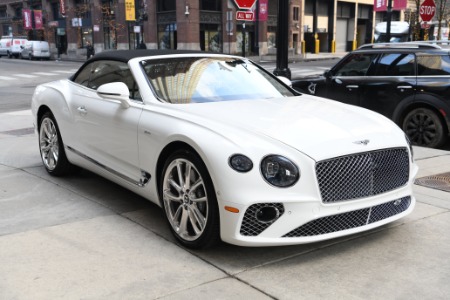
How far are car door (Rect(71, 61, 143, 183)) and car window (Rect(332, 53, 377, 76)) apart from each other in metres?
5.09

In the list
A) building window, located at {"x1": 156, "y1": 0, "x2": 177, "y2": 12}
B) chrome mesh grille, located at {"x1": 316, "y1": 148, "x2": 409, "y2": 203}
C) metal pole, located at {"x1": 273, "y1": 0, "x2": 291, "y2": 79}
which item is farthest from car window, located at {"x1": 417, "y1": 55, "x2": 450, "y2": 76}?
building window, located at {"x1": 156, "y1": 0, "x2": 177, "y2": 12}

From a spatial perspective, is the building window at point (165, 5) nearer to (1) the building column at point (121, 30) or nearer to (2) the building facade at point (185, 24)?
(2) the building facade at point (185, 24)

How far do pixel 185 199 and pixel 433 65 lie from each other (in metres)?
5.74

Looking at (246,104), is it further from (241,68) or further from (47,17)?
(47,17)

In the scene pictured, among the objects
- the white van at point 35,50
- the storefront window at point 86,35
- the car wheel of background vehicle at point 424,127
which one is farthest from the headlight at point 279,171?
the storefront window at point 86,35

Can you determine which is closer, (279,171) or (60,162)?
(279,171)

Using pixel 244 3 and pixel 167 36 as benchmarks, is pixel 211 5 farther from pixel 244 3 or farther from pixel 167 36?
pixel 244 3

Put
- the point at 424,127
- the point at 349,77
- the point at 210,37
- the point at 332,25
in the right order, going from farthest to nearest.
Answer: the point at 332,25, the point at 210,37, the point at 349,77, the point at 424,127

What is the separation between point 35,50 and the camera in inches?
1796

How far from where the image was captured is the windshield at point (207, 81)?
4613 millimetres

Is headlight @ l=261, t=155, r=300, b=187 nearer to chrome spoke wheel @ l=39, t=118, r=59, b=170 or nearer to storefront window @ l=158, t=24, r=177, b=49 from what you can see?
chrome spoke wheel @ l=39, t=118, r=59, b=170

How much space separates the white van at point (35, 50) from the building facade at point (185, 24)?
16.8ft

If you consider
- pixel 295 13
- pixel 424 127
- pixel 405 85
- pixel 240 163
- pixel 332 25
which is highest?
pixel 295 13

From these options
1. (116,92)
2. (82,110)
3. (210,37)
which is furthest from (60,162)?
(210,37)
